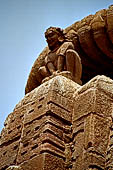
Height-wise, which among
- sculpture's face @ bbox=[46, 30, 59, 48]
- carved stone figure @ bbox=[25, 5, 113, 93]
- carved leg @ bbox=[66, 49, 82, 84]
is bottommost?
carved leg @ bbox=[66, 49, 82, 84]

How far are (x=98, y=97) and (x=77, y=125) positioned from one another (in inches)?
15.1

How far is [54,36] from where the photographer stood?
6.46 meters

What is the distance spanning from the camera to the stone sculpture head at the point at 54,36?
6.46 meters

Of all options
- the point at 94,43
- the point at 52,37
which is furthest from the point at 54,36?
the point at 94,43

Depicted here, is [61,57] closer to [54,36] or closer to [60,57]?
[60,57]

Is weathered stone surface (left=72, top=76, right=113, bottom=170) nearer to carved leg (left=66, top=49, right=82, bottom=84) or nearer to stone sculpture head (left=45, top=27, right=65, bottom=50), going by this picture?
carved leg (left=66, top=49, right=82, bottom=84)

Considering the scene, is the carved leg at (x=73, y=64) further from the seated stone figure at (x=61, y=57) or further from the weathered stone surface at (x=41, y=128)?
the weathered stone surface at (x=41, y=128)

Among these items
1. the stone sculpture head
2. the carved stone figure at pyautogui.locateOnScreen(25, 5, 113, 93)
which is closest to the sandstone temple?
the stone sculpture head

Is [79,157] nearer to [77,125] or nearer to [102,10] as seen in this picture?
[77,125]

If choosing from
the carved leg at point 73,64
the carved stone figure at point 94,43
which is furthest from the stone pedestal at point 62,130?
the carved stone figure at point 94,43

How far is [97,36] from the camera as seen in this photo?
745cm

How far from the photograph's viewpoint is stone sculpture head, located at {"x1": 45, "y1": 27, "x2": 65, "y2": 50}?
6461 millimetres

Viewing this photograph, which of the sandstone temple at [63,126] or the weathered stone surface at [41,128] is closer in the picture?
the sandstone temple at [63,126]

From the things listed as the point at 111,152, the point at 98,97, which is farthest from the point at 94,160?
the point at 98,97
